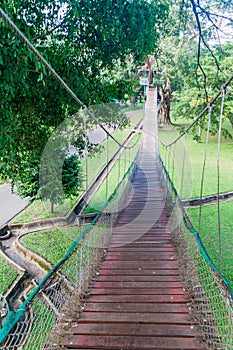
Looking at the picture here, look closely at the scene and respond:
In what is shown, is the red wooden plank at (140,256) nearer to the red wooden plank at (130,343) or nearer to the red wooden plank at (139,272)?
the red wooden plank at (139,272)

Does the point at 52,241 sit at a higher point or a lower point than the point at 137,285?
lower

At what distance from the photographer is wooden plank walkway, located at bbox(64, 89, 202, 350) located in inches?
55.2

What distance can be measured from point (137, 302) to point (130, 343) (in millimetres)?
339

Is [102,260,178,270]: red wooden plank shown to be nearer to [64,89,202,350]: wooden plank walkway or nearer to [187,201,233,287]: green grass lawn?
[64,89,202,350]: wooden plank walkway

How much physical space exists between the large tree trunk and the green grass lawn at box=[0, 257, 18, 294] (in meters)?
10.5

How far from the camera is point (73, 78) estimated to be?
292 cm

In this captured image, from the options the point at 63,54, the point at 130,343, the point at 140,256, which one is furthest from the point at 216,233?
the point at 130,343

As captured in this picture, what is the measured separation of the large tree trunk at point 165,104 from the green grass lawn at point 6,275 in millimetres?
10498

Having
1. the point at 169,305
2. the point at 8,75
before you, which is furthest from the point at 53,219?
the point at 169,305

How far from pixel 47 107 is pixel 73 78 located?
0.41 meters

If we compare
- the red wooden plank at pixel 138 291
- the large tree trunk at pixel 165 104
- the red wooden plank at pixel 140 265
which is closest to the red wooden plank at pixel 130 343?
the red wooden plank at pixel 138 291

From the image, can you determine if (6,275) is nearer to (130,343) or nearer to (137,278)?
(137,278)

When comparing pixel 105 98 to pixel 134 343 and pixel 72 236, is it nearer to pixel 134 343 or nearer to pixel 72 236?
pixel 72 236

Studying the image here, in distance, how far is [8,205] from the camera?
6.06 m
